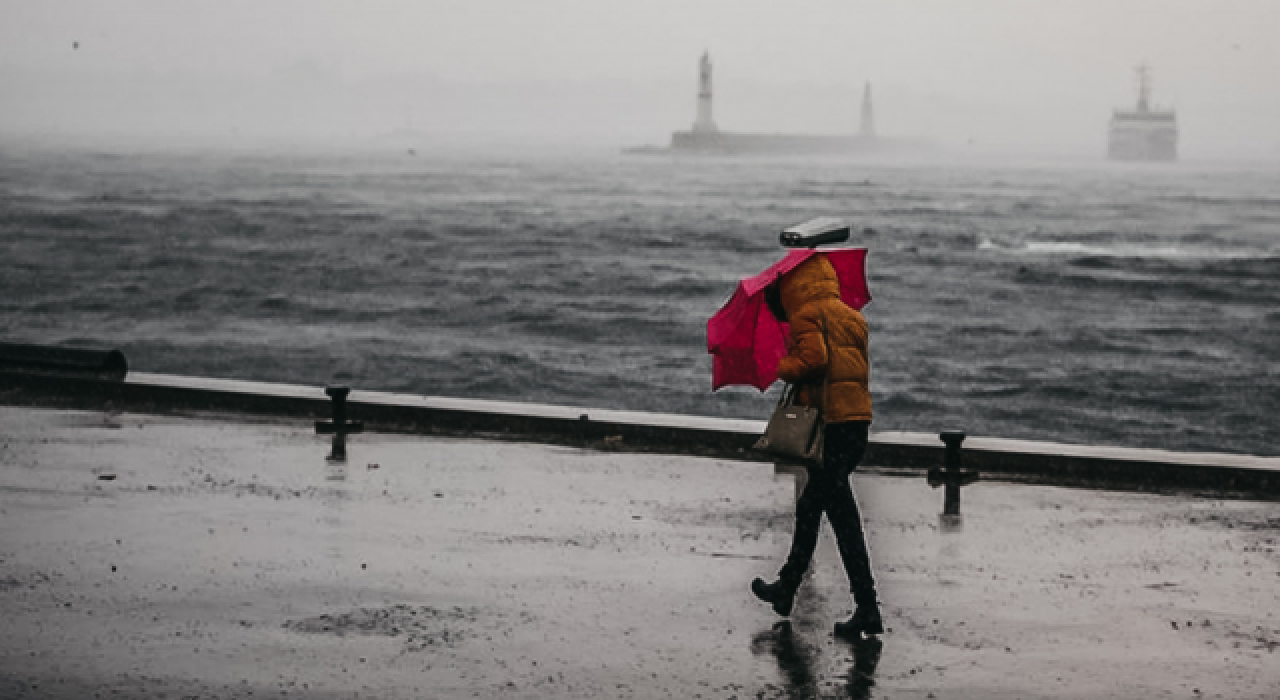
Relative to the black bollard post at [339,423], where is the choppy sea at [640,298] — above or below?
below

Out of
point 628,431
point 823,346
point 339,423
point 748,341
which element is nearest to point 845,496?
point 823,346

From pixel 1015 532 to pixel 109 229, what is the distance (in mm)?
79357

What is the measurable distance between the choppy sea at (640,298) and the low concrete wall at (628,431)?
58.4 feet

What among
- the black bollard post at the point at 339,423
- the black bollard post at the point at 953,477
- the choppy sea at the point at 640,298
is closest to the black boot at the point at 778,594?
the black bollard post at the point at 953,477

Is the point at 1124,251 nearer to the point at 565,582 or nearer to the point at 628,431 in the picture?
the point at 628,431

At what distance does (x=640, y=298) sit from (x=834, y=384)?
4951 centimetres

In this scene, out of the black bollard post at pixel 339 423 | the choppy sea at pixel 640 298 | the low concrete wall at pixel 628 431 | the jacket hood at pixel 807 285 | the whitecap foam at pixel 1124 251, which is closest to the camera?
the jacket hood at pixel 807 285

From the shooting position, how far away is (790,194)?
142 metres

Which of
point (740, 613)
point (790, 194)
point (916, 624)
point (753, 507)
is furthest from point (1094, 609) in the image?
point (790, 194)

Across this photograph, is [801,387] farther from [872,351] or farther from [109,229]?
[109,229]

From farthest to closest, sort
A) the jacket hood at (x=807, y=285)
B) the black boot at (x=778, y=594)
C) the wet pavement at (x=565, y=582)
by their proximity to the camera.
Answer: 1. the black boot at (x=778, y=594)
2. the jacket hood at (x=807, y=285)
3. the wet pavement at (x=565, y=582)

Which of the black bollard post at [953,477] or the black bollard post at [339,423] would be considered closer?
the black bollard post at [953,477]

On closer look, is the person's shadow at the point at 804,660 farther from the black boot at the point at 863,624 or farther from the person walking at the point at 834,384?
the person walking at the point at 834,384

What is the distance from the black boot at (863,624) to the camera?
6.87 metres
